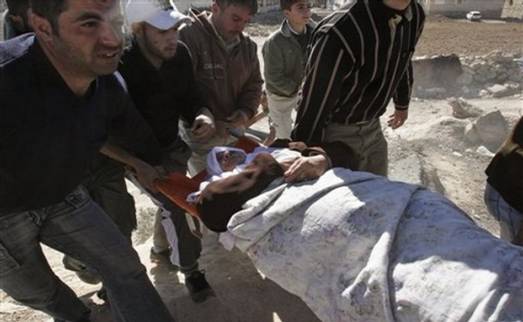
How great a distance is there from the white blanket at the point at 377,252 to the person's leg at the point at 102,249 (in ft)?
2.48

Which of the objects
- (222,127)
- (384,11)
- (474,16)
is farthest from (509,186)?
(474,16)

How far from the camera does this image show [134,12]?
2.94m

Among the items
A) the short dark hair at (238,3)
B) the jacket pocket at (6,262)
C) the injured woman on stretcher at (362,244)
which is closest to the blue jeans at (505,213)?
the injured woman on stretcher at (362,244)

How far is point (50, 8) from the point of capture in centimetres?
207

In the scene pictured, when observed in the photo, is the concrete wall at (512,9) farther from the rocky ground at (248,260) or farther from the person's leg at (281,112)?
the person's leg at (281,112)

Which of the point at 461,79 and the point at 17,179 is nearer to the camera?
the point at 17,179

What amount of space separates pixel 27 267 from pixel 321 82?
183cm

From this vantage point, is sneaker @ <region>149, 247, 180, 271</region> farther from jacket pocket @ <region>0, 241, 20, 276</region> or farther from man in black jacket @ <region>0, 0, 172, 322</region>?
jacket pocket @ <region>0, 241, 20, 276</region>

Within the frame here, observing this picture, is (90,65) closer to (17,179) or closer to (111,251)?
(17,179)

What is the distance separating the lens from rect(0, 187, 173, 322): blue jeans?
2.53m

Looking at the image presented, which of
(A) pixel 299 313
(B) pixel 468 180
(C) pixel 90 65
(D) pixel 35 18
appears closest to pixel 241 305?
(A) pixel 299 313

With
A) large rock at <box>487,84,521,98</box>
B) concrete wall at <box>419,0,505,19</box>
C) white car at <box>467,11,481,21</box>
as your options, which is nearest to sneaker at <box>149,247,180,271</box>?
large rock at <box>487,84,521,98</box>

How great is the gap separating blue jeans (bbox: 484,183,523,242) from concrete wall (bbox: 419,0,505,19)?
71.7 ft

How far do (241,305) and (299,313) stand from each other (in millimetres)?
393
